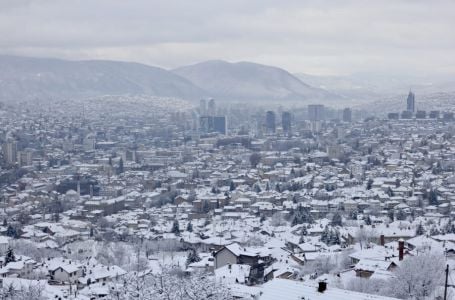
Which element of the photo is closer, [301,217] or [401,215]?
[301,217]

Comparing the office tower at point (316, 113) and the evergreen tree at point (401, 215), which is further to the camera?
the office tower at point (316, 113)

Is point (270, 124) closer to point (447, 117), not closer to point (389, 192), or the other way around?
point (447, 117)

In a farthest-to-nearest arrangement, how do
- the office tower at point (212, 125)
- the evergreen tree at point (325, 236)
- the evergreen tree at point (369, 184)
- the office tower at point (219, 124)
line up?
the office tower at point (219, 124) < the office tower at point (212, 125) < the evergreen tree at point (369, 184) < the evergreen tree at point (325, 236)

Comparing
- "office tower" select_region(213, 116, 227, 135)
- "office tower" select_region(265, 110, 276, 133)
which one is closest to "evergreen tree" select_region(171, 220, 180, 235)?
"office tower" select_region(265, 110, 276, 133)

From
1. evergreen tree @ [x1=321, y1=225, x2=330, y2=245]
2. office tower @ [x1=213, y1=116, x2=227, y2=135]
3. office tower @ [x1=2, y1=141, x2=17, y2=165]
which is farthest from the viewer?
office tower @ [x1=213, y1=116, x2=227, y2=135]

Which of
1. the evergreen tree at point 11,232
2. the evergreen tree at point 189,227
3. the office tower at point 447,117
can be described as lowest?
the evergreen tree at point 11,232

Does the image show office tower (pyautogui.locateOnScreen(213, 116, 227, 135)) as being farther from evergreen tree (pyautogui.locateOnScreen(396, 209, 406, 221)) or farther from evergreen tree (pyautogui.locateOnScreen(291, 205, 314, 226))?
evergreen tree (pyautogui.locateOnScreen(396, 209, 406, 221))

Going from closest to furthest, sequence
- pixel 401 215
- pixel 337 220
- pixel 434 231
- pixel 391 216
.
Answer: pixel 434 231 < pixel 337 220 < pixel 391 216 < pixel 401 215

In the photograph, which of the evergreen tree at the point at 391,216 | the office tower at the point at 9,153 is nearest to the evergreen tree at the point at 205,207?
the evergreen tree at the point at 391,216

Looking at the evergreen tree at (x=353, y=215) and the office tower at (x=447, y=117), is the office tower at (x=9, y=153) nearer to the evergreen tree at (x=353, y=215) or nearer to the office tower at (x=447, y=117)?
the evergreen tree at (x=353, y=215)

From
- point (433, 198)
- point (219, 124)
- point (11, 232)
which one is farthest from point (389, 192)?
point (219, 124)

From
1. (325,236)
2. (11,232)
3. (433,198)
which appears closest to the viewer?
(325,236)

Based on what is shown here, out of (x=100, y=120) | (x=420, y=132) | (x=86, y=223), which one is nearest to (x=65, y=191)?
(x=86, y=223)
